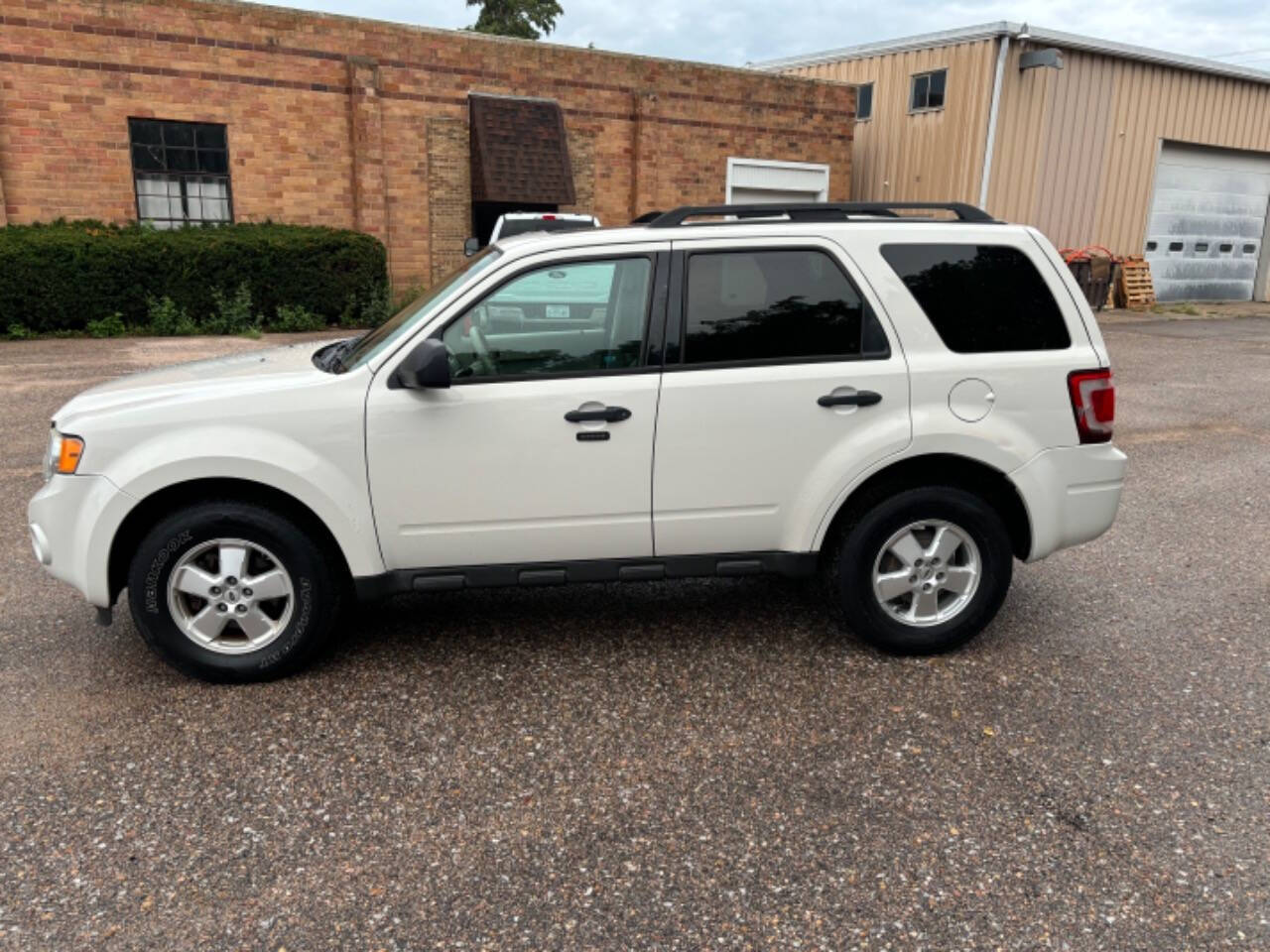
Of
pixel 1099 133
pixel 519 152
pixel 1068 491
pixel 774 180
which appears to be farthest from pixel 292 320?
pixel 1099 133

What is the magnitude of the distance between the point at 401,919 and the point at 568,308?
7.85 ft

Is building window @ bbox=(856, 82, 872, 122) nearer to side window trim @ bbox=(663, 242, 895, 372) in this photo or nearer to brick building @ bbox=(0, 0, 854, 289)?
brick building @ bbox=(0, 0, 854, 289)

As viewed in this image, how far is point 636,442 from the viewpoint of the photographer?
390cm

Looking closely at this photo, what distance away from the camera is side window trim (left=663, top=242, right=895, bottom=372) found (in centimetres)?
396

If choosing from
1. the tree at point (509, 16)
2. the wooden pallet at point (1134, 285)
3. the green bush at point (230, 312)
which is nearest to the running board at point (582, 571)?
the green bush at point (230, 312)

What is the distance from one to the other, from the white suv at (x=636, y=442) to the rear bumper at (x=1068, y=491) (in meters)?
0.01

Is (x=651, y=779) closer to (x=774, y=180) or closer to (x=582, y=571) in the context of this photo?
(x=582, y=571)

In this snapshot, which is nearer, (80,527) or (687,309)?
(80,527)

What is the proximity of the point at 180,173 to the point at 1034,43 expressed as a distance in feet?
52.1

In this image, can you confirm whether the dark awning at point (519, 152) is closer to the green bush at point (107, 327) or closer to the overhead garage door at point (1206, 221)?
the green bush at point (107, 327)

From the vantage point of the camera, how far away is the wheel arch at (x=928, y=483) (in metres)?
4.13

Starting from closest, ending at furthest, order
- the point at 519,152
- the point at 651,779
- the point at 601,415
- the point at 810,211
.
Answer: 1. the point at 651,779
2. the point at 601,415
3. the point at 810,211
4. the point at 519,152

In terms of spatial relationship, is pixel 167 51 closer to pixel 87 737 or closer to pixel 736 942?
pixel 87 737

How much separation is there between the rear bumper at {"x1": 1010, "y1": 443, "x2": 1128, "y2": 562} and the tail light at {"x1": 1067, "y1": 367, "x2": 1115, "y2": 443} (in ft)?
0.23
